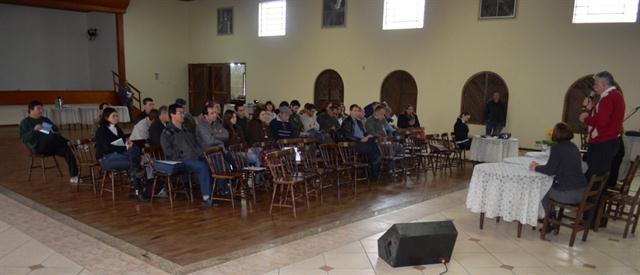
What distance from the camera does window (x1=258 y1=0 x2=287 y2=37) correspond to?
46.9 feet

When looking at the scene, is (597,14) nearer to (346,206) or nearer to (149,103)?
(346,206)

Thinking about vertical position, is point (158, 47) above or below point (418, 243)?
above

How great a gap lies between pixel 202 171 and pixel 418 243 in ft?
8.92

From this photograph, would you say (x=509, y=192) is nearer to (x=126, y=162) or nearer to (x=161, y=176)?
(x=161, y=176)

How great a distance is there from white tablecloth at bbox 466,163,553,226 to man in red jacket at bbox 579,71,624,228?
1.74 feet

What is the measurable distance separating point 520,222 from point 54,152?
6.18 meters

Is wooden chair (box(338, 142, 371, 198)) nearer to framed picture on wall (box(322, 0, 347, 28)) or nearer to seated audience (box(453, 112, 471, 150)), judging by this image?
seated audience (box(453, 112, 471, 150))

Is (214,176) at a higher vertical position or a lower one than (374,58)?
lower

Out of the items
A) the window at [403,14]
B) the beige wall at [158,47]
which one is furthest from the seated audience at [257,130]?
the beige wall at [158,47]

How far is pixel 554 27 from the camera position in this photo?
9.55 m

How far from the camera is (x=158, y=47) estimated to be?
15812mm

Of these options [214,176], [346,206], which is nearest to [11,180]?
[214,176]

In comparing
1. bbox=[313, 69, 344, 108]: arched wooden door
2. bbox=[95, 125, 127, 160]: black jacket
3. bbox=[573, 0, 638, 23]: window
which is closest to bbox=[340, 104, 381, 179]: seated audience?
bbox=[95, 125, 127, 160]: black jacket

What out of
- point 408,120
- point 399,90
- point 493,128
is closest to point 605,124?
point 408,120
